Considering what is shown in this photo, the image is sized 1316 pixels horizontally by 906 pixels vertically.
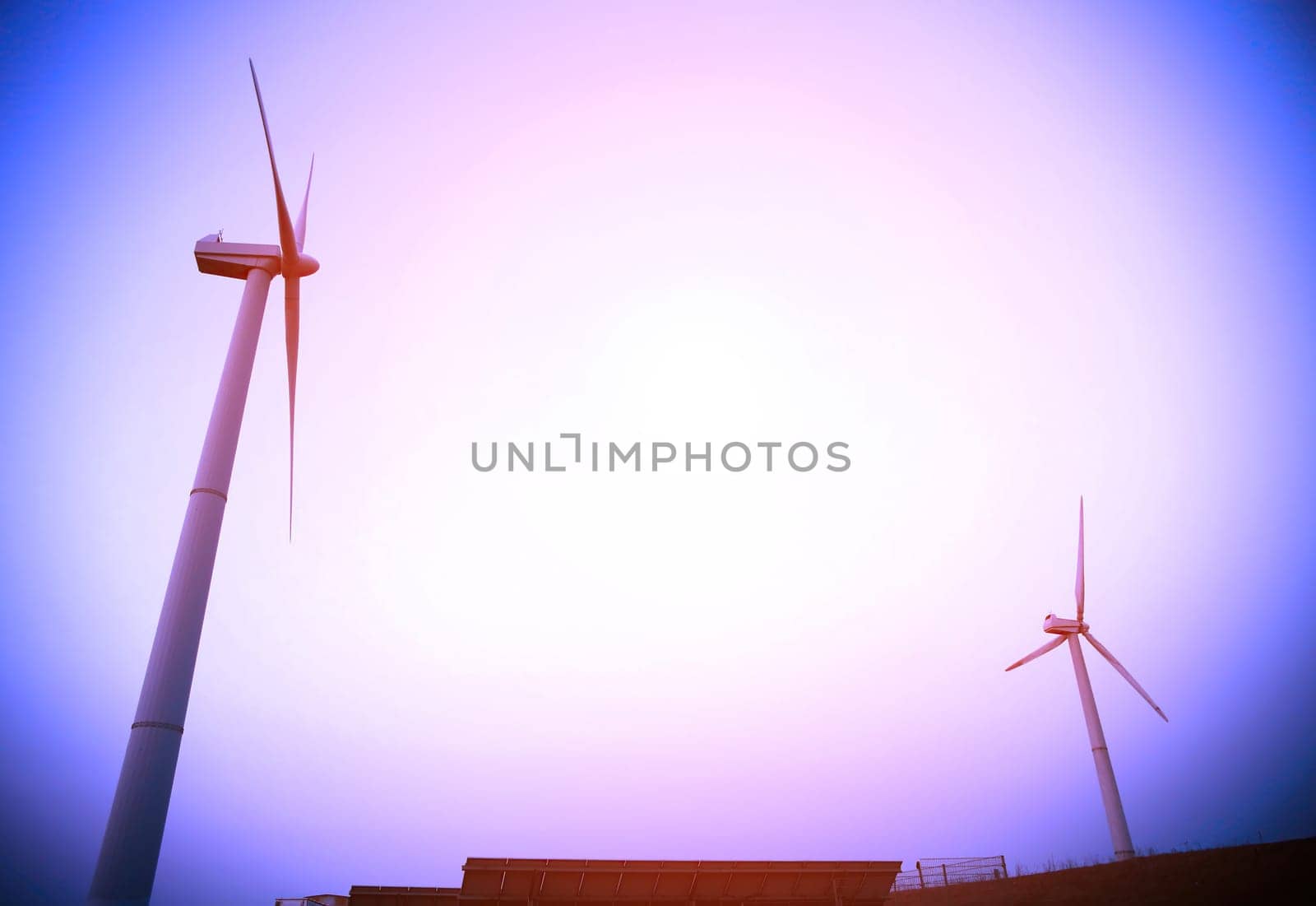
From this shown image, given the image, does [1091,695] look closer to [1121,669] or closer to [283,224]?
[1121,669]

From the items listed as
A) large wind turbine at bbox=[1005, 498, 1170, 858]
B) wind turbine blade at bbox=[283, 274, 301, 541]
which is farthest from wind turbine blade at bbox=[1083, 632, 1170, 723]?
wind turbine blade at bbox=[283, 274, 301, 541]

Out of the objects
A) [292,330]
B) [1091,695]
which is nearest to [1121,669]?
[1091,695]

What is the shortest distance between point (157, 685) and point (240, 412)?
8.40m

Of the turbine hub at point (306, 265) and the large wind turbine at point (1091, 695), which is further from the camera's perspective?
the large wind turbine at point (1091, 695)

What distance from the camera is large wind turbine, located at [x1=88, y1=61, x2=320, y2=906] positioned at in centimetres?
1759

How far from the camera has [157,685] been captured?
1927 centimetres

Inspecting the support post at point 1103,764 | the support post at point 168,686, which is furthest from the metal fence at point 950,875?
the support post at point 168,686

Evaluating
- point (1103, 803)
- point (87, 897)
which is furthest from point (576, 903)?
point (1103, 803)

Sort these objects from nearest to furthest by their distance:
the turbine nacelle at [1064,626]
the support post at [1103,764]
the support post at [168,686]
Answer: the support post at [168,686], the support post at [1103,764], the turbine nacelle at [1064,626]

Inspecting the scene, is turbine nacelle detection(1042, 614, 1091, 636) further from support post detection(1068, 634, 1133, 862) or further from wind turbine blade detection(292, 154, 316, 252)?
wind turbine blade detection(292, 154, 316, 252)

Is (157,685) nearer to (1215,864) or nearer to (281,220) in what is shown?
(281,220)

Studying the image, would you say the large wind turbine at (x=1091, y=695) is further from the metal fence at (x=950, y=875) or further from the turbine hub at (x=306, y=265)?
the turbine hub at (x=306, y=265)

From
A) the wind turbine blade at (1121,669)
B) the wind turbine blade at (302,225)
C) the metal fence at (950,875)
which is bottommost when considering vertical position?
the metal fence at (950,875)

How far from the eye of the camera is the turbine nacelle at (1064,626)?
5834cm
